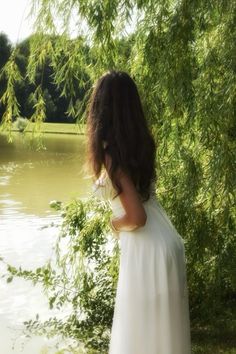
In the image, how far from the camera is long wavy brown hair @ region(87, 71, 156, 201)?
2.12 meters

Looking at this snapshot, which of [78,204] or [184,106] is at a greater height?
[184,106]

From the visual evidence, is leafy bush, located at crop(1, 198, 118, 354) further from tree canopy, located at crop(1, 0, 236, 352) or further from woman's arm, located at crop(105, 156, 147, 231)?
woman's arm, located at crop(105, 156, 147, 231)

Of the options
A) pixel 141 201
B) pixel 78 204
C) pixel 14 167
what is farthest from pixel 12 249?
pixel 14 167

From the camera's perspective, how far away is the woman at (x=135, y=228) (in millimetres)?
2121

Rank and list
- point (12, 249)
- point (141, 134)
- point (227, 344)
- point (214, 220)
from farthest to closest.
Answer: point (12, 249)
point (227, 344)
point (214, 220)
point (141, 134)

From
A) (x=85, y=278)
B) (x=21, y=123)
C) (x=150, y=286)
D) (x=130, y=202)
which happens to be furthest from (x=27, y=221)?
(x=130, y=202)

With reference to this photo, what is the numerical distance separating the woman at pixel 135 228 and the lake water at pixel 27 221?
0.34 meters

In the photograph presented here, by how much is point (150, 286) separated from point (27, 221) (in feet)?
→ 26.0

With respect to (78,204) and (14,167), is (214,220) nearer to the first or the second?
(78,204)

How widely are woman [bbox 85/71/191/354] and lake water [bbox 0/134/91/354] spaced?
34cm

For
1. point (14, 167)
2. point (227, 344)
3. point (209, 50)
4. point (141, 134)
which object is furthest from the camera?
point (14, 167)

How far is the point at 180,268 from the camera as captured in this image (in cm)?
231

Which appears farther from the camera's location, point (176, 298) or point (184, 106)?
point (184, 106)

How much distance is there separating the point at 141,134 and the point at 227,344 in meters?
2.86
